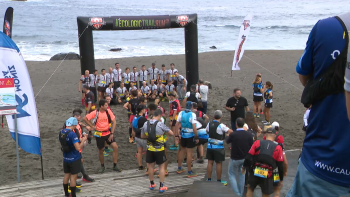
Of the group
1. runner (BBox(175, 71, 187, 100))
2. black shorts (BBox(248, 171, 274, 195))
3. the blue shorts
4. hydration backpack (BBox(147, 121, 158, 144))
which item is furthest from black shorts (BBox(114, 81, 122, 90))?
the blue shorts

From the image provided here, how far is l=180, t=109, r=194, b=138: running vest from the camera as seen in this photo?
25.2ft

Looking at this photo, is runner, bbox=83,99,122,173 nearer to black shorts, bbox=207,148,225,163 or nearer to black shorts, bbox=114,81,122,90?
black shorts, bbox=207,148,225,163

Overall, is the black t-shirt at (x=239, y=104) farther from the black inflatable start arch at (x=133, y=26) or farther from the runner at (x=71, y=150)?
the black inflatable start arch at (x=133, y=26)

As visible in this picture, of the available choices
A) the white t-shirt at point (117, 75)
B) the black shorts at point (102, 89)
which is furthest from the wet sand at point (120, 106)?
the white t-shirt at point (117, 75)

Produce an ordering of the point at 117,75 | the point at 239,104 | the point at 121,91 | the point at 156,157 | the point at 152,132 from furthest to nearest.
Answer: the point at 117,75 < the point at 121,91 < the point at 239,104 < the point at 156,157 < the point at 152,132

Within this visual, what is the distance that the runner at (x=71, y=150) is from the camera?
6.41 metres

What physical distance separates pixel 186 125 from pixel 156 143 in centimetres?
101

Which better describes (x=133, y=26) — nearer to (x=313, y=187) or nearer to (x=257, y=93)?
(x=257, y=93)

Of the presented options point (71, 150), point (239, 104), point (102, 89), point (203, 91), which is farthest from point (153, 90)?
point (71, 150)

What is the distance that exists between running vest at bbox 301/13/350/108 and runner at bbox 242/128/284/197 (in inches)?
161

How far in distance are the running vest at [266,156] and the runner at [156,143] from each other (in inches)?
76.5

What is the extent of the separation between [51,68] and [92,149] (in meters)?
14.0

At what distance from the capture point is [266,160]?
18.0 ft

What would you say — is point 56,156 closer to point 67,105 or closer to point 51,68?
point 67,105
